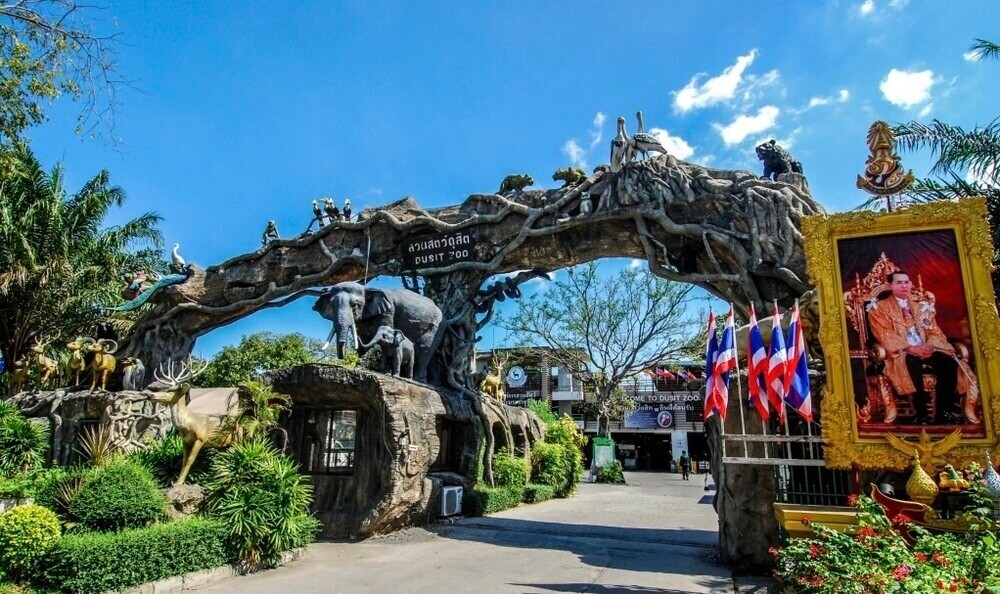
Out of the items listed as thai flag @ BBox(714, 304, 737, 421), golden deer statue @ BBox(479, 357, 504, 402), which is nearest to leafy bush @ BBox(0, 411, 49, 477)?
golden deer statue @ BBox(479, 357, 504, 402)

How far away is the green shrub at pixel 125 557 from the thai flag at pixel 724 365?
6.91 meters

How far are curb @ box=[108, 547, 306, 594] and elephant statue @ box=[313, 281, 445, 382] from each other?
4.64 m

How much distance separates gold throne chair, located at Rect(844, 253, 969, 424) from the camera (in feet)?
25.3

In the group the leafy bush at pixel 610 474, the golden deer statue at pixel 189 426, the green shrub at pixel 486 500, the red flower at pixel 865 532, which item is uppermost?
the golden deer statue at pixel 189 426

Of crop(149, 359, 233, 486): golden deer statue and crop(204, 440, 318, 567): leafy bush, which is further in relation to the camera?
crop(149, 359, 233, 486): golden deer statue

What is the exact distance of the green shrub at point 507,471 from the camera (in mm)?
15172

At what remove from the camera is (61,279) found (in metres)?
17.9

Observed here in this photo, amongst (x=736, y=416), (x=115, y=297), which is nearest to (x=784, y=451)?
(x=736, y=416)

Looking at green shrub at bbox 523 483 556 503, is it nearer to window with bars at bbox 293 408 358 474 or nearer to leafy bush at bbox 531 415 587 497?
leafy bush at bbox 531 415 587 497

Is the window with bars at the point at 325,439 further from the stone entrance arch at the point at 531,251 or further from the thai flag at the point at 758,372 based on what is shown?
the thai flag at the point at 758,372

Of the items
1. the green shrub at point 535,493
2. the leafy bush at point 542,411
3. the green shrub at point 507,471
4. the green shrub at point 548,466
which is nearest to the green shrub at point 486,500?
the green shrub at point 507,471

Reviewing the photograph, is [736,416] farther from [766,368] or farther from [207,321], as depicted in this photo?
[207,321]

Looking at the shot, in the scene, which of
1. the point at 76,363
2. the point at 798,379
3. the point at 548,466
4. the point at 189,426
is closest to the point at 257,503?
the point at 189,426

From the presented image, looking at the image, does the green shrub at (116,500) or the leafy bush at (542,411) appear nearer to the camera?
the green shrub at (116,500)
